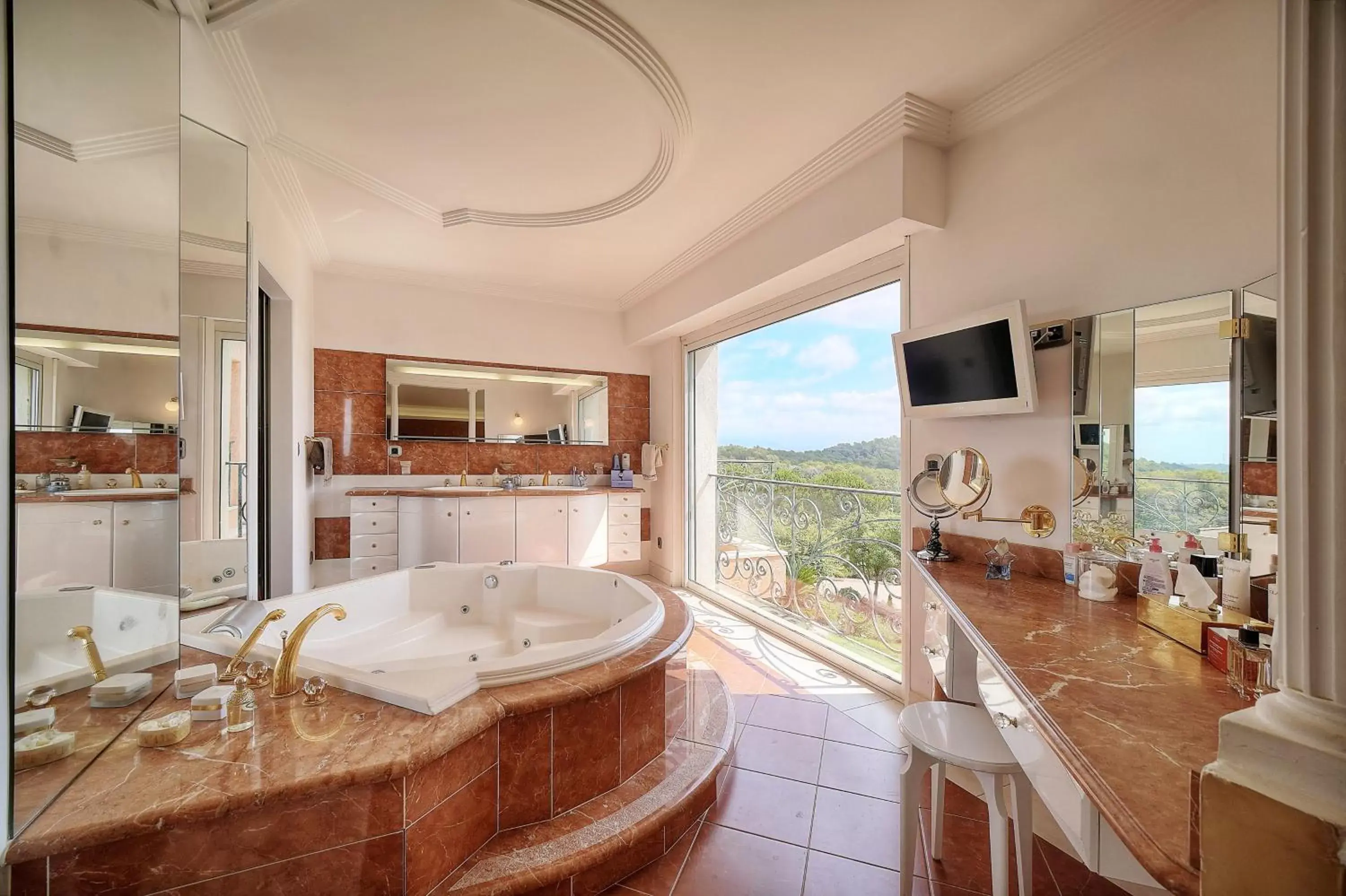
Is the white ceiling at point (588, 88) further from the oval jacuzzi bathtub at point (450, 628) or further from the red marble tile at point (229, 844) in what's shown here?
the red marble tile at point (229, 844)

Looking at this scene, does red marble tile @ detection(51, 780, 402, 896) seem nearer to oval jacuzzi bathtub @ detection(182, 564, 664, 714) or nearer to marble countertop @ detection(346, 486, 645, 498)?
oval jacuzzi bathtub @ detection(182, 564, 664, 714)

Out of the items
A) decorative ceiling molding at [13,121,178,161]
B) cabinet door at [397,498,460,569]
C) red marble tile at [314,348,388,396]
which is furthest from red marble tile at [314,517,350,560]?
decorative ceiling molding at [13,121,178,161]

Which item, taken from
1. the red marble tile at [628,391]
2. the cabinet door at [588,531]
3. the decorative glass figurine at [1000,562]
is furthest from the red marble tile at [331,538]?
the decorative glass figurine at [1000,562]

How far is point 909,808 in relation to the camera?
139 cm

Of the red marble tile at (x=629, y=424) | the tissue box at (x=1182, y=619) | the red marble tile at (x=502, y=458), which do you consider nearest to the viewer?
the tissue box at (x=1182, y=619)

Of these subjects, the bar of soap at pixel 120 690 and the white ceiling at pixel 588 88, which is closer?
the bar of soap at pixel 120 690

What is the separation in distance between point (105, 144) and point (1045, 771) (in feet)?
7.25

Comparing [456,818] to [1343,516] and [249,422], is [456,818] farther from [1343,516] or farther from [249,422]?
[249,422]

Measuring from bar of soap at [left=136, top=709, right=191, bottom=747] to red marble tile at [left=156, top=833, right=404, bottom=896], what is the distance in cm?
32

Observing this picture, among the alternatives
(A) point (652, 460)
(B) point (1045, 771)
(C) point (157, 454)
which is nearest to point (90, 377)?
(C) point (157, 454)

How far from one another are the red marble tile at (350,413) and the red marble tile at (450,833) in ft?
12.2

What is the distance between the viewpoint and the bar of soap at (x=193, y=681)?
146 centimetres

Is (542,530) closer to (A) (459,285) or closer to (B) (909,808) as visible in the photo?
(A) (459,285)

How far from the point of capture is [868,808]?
6.21ft
